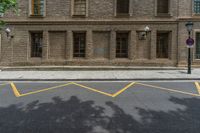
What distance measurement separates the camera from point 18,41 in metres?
14.9

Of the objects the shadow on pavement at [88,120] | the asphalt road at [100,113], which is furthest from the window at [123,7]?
the shadow on pavement at [88,120]

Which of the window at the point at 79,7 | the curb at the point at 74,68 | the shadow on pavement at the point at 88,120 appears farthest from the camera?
the window at the point at 79,7

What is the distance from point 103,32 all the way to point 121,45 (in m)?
2.17

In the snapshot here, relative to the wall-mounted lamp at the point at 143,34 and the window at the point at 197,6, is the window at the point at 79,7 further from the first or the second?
the window at the point at 197,6

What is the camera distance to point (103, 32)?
1508cm

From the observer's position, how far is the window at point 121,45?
1527 centimetres

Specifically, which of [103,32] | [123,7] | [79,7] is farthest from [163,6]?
[79,7]

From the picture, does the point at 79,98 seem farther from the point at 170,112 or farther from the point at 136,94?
the point at 170,112

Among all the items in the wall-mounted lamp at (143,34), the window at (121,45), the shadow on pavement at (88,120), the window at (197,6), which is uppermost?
the window at (197,6)

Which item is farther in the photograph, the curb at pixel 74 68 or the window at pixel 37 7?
the window at pixel 37 7

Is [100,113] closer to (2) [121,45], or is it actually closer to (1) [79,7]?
(2) [121,45]

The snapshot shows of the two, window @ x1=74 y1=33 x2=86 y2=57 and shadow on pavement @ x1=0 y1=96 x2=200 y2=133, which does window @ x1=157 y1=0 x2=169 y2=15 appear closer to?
window @ x1=74 y1=33 x2=86 y2=57

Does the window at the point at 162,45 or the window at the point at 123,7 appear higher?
the window at the point at 123,7

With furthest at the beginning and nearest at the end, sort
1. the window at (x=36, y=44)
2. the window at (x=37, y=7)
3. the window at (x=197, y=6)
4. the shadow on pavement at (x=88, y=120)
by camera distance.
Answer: the window at (x=36, y=44)
the window at (x=37, y=7)
the window at (x=197, y=6)
the shadow on pavement at (x=88, y=120)
